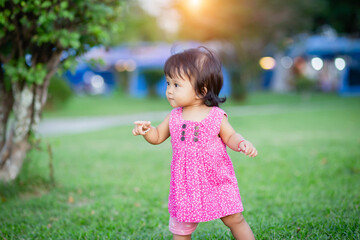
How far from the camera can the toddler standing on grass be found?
2.28 meters

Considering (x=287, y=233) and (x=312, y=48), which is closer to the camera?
(x=287, y=233)

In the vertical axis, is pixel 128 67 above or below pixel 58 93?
above

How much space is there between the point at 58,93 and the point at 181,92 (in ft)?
43.5

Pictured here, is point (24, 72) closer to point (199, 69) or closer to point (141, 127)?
point (141, 127)

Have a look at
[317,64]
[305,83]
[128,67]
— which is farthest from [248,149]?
[317,64]

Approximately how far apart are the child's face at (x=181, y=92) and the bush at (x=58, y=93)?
1247 centimetres

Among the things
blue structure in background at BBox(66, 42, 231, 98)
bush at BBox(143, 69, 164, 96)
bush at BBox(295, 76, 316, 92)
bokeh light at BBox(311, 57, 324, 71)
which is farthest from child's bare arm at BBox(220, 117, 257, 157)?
bokeh light at BBox(311, 57, 324, 71)

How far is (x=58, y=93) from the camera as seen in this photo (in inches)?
574

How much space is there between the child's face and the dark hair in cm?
3

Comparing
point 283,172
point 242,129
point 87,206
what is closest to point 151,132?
point 87,206

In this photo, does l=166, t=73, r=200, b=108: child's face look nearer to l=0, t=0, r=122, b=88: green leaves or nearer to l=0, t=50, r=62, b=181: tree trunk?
l=0, t=0, r=122, b=88: green leaves

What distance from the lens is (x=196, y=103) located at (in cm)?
245

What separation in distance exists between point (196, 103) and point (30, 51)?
7.68 feet

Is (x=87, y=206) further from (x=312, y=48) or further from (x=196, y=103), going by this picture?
(x=312, y=48)
